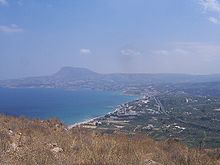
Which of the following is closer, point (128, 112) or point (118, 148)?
point (118, 148)

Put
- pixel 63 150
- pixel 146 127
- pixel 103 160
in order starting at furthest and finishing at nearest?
1. pixel 146 127
2. pixel 63 150
3. pixel 103 160

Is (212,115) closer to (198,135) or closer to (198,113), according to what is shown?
(198,113)

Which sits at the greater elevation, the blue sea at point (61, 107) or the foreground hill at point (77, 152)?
the foreground hill at point (77, 152)

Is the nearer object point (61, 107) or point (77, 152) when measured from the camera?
point (77, 152)

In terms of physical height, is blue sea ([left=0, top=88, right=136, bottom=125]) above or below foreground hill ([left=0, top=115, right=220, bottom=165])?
below

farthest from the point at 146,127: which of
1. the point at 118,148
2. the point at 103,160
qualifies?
the point at 103,160

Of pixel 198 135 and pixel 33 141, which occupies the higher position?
pixel 33 141

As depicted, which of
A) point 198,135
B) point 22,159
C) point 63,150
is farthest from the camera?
point 198,135

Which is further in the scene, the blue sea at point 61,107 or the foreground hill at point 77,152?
the blue sea at point 61,107

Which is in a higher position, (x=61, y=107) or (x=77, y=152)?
(x=77, y=152)

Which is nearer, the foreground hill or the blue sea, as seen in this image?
the foreground hill
